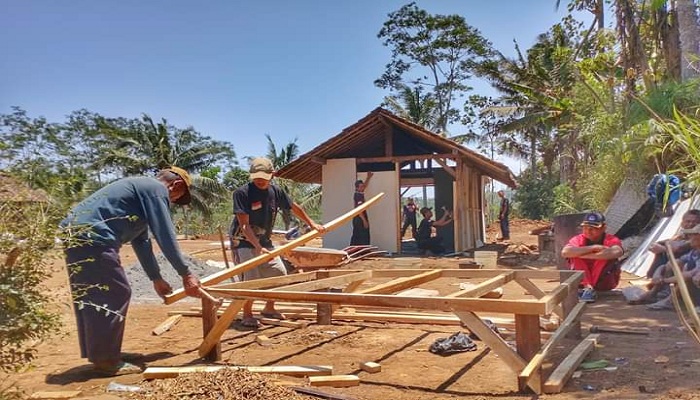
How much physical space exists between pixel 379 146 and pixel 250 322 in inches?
392

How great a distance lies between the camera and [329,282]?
4.54 metres

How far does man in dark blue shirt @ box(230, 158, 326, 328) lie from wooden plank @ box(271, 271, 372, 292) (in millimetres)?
539

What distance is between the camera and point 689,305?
5.51 ft

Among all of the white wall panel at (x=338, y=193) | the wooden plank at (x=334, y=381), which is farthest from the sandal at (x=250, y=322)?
the white wall panel at (x=338, y=193)

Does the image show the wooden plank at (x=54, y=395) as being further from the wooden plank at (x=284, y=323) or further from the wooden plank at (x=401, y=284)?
the wooden plank at (x=284, y=323)

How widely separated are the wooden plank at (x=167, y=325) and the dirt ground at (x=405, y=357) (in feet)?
0.22

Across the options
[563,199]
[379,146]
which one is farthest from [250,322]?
[563,199]

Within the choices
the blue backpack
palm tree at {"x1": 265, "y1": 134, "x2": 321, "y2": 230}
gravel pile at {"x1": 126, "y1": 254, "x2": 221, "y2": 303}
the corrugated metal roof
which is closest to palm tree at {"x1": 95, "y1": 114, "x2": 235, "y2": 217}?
palm tree at {"x1": 265, "y1": 134, "x2": 321, "y2": 230}

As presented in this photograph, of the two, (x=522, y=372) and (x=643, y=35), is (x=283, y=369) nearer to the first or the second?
(x=522, y=372)

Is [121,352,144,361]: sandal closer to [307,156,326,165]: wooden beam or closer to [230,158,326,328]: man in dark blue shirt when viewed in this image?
[230,158,326,328]: man in dark blue shirt

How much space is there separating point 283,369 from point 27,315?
1.65 m

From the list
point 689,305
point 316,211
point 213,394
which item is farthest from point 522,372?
point 316,211

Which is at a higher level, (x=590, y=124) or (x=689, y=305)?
(x=590, y=124)

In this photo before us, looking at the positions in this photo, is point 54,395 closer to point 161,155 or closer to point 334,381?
point 334,381
